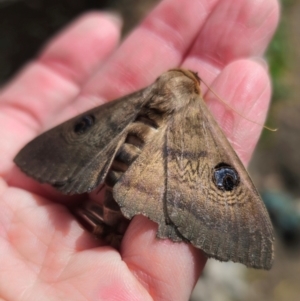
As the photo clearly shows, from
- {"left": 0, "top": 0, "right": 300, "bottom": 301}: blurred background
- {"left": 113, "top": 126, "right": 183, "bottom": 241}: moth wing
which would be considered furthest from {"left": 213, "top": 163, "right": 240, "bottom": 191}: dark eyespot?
{"left": 0, "top": 0, "right": 300, "bottom": 301}: blurred background

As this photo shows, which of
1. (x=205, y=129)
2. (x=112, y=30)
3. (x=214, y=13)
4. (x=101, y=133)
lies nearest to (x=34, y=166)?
(x=101, y=133)

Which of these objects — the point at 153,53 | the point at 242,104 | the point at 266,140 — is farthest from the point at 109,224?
the point at 266,140

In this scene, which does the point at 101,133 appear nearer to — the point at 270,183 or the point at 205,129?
the point at 205,129

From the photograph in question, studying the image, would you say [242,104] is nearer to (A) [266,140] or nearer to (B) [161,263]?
(B) [161,263]

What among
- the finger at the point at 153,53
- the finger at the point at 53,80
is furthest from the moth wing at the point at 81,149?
the finger at the point at 153,53

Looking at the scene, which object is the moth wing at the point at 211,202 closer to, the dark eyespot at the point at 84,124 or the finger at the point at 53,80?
the dark eyespot at the point at 84,124

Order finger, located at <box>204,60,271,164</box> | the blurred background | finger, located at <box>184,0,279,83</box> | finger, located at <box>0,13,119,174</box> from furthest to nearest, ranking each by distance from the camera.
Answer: the blurred background → finger, located at <box>0,13,119,174</box> → finger, located at <box>184,0,279,83</box> → finger, located at <box>204,60,271,164</box>

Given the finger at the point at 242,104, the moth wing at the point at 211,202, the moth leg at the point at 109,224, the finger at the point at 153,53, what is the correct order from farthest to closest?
the finger at the point at 153,53 < the finger at the point at 242,104 < the moth leg at the point at 109,224 < the moth wing at the point at 211,202

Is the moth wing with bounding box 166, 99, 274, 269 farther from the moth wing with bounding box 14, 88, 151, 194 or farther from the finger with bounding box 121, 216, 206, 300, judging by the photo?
the moth wing with bounding box 14, 88, 151, 194
